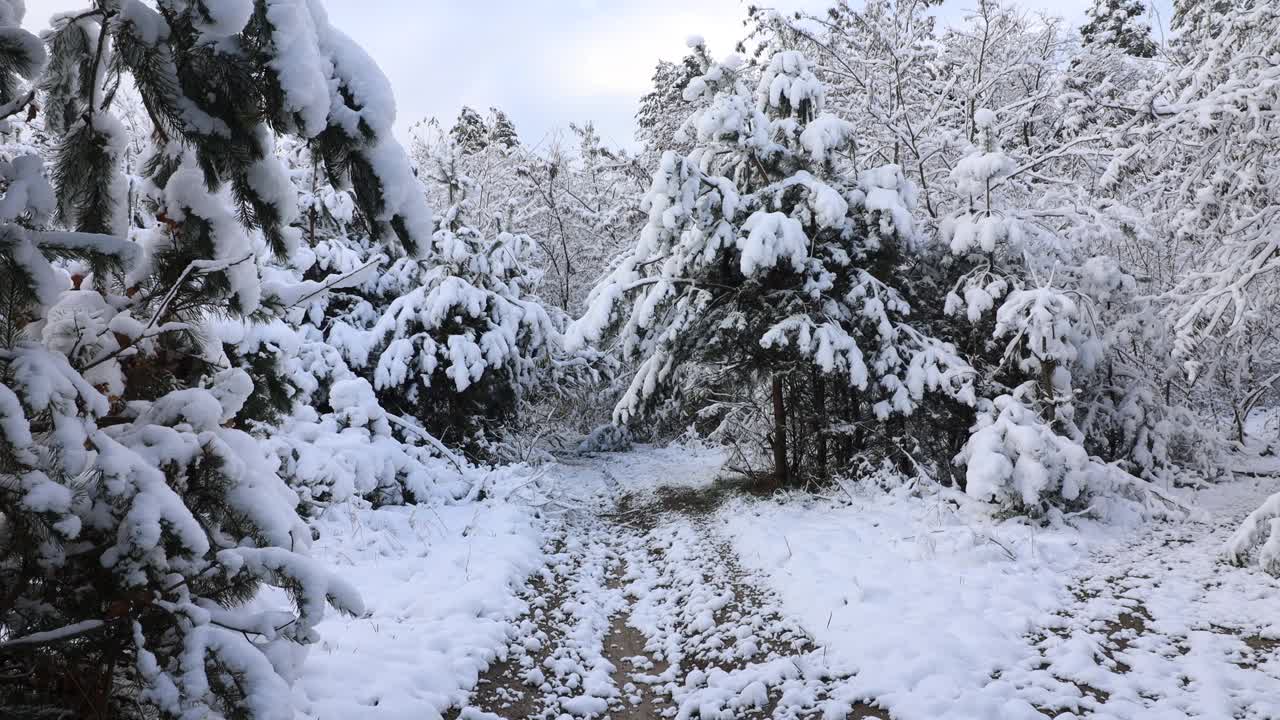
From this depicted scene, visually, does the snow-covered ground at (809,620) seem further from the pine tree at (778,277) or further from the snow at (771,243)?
the snow at (771,243)

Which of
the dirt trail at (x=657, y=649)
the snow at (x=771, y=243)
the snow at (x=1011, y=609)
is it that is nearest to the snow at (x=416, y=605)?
the dirt trail at (x=657, y=649)

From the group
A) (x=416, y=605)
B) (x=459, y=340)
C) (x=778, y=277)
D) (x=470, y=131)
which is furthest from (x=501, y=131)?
(x=416, y=605)

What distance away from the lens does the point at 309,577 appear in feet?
7.34

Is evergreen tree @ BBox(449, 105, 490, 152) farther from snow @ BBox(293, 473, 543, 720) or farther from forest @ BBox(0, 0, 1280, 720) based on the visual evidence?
snow @ BBox(293, 473, 543, 720)

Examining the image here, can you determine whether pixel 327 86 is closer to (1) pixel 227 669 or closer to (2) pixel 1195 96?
(1) pixel 227 669

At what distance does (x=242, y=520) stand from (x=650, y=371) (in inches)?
278

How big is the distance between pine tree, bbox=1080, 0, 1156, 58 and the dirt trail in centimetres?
2133

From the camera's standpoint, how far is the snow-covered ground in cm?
383

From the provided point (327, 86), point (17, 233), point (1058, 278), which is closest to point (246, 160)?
point (327, 86)

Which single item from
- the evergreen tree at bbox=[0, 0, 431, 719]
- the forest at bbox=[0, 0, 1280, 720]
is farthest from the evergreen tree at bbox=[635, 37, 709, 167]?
the evergreen tree at bbox=[0, 0, 431, 719]

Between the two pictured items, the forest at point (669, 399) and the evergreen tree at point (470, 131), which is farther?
the evergreen tree at point (470, 131)

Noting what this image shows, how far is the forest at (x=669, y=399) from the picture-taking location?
207cm

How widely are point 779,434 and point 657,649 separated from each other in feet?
16.5

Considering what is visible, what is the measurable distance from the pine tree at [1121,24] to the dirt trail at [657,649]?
21.3 metres
